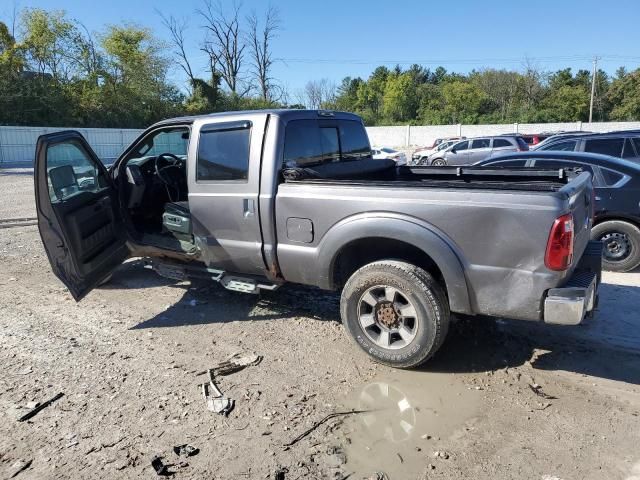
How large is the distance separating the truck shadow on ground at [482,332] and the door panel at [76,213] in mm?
767

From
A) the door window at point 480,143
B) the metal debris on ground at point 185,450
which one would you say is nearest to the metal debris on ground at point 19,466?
the metal debris on ground at point 185,450

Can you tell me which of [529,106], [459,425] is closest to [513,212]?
[459,425]

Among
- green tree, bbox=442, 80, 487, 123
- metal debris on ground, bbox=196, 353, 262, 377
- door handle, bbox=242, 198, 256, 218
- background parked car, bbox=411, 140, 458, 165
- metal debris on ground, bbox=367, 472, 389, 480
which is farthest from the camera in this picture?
green tree, bbox=442, 80, 487, 123

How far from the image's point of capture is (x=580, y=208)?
369 centimetres

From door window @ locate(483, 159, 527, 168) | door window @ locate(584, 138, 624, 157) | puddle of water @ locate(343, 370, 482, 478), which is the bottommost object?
puddle of water @ locate(343, 370, 482, 478)

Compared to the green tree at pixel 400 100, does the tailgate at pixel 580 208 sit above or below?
below

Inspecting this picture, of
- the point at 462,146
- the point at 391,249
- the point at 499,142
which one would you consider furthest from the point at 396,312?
the point at 462,146

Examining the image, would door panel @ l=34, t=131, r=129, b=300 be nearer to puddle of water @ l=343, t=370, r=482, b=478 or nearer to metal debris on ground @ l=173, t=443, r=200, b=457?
metal debris on ground @ l=173, t=443, r=200, b=457

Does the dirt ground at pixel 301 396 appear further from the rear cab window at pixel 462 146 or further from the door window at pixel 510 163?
the rear cab window at pixel 462 146

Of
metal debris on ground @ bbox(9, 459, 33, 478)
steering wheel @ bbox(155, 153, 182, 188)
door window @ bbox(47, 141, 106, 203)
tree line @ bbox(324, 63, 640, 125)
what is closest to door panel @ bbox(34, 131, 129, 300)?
door window @ bbox(47, 141, 106, 203)

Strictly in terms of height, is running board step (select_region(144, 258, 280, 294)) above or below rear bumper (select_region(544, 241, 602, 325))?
below

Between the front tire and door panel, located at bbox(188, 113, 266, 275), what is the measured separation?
3.35ft

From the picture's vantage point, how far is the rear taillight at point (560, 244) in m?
3.11

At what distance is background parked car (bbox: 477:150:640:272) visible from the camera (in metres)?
6.23
